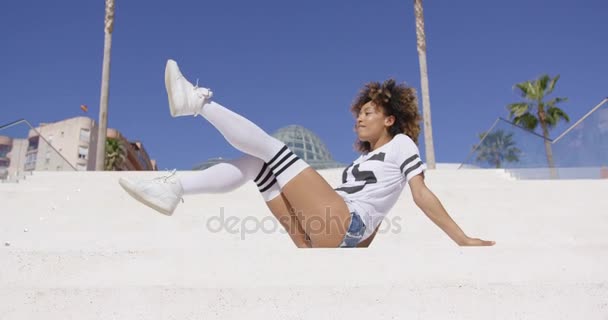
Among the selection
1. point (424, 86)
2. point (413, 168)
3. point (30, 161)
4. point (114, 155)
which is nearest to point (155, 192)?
point (413, 168)

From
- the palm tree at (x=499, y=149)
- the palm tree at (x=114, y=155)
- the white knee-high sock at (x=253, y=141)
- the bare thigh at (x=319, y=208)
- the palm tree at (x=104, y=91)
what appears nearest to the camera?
the white knee-high sock at (x=253, y=141)

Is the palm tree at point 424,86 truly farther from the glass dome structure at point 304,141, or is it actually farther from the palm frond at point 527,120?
the glass dome structure at point 304,141

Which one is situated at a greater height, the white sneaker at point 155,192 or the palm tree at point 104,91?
the palm tree at point 104,91

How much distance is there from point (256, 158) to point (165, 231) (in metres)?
3.61

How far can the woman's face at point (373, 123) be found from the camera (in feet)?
8.89

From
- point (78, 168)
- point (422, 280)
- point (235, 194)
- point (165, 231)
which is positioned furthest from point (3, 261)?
point (78, 168)

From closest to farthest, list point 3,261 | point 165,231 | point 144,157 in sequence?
point 3,261, point 165,231, point 144,157

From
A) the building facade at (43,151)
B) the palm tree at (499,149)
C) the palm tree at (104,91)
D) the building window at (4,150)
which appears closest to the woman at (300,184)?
the palm tree at (499,149)

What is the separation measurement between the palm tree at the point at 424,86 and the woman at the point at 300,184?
11.3 metres

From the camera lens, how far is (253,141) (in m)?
2.17

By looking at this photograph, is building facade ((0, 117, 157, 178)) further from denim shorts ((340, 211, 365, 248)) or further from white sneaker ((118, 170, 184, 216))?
denim shorts ((340, 211, 365, 248))

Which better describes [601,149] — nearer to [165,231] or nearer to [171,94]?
[165,231]

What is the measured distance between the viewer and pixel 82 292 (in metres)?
1.47

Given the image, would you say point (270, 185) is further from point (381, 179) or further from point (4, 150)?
point (4, 150)
